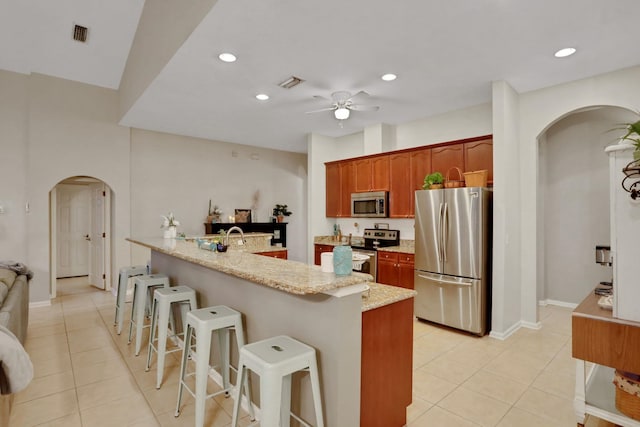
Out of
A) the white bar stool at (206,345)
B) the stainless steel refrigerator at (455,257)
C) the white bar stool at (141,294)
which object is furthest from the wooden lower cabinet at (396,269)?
the white bar stool at (141,294)

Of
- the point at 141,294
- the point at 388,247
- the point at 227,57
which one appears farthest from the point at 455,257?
the point at 141,294

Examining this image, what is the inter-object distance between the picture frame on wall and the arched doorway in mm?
2477

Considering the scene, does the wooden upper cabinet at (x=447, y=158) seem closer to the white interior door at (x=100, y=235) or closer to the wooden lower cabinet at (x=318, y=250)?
the wooden lower cabinet at (x=318, y=250)

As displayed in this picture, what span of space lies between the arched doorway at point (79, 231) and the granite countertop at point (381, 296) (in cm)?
600

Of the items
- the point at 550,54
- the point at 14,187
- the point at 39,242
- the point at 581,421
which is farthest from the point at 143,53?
the point at 581,421

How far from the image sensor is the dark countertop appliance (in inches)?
201

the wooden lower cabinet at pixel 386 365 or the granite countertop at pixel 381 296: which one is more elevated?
the granite countertop at pixel 381 296

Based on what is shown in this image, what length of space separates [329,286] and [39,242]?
18.3 feet

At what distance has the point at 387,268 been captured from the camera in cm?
493

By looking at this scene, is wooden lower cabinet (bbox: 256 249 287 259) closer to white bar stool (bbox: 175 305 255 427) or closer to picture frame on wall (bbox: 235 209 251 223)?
picture frame on wall (bbox: 235 209 251 223)

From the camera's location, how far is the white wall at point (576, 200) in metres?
4.47

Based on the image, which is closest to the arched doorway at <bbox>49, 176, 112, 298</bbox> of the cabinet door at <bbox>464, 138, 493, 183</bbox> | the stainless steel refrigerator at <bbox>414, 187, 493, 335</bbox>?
the stainless steel refrigerator at <bbox>414, 187, 493, 335</bbox>

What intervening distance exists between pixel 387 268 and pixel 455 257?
1.22 m

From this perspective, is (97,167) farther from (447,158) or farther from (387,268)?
(447,158)
